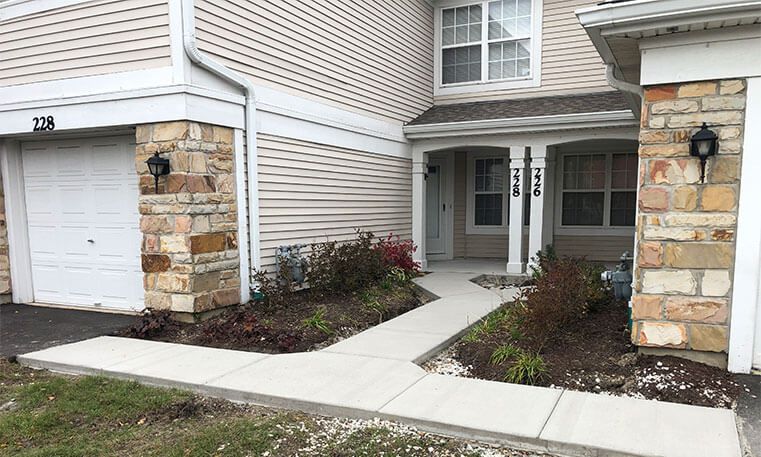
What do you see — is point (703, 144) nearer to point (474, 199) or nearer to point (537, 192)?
point (537, 192)

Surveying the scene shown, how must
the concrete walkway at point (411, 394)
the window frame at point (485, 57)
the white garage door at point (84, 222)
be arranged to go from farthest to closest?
the window frame at point (485, 57) → the white garage door at point (84, 222) → the concrete walkway at point (411, 394)

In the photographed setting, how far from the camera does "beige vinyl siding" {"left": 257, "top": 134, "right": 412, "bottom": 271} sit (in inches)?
260

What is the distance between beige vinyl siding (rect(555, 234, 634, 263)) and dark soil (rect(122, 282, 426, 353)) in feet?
17.0

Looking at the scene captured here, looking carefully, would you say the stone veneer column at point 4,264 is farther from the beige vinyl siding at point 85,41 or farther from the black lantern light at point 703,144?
the black lantern light at point 703,144

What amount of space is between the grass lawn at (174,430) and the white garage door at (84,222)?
2544 mm

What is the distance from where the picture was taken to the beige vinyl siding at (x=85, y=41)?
17.5 ft

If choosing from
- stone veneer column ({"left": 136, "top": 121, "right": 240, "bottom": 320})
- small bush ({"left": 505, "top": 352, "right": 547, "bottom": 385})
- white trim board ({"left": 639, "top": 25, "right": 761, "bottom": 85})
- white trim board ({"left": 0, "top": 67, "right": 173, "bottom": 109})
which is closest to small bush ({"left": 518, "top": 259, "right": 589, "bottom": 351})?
small bush ({"left": 505, "top": 352, "right": 547, "bottom": 385})

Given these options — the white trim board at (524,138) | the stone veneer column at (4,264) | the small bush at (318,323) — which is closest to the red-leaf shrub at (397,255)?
the white trim board at (524,138)

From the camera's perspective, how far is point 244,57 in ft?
20.0

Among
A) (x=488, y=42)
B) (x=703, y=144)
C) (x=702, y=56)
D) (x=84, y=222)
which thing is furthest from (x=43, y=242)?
(x=488, y=42)

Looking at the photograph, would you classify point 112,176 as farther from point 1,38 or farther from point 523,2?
point 523,2

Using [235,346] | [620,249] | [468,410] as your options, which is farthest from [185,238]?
[620,249]

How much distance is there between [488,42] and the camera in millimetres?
10133

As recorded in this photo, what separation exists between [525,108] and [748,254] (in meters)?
5.87
